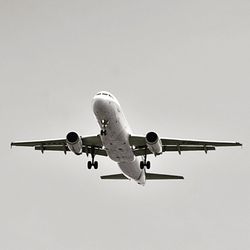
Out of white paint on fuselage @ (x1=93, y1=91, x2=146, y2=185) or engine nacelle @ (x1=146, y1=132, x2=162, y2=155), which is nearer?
white paint on fuselage @ (x1=93, y1=91, x2=146, y2=185)

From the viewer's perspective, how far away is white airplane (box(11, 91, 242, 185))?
5028 cm

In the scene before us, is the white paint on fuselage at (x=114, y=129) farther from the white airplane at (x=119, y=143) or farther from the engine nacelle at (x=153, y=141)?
the engine nacelle at (x=153, y=141)

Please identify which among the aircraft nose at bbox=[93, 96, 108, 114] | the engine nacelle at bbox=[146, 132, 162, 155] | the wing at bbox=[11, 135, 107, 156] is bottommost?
the engine nacelle at bbox=[146, 132, 162, 155]

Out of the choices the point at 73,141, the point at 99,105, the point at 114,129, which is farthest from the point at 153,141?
the point at 73,141

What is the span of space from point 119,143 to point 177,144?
5.77 meters

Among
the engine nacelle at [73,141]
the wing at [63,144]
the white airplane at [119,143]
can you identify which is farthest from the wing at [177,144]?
the engine nacelle at [73,141]

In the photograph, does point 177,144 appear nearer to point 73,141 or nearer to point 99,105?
point 73,141

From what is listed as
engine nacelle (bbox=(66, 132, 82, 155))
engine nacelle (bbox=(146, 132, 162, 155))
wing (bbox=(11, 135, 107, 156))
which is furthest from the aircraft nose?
wing (bbox=(11, 135, 107, 156))

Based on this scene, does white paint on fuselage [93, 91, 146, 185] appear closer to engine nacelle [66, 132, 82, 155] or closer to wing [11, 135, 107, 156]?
engine nacelle [66, 132, 82, 155]

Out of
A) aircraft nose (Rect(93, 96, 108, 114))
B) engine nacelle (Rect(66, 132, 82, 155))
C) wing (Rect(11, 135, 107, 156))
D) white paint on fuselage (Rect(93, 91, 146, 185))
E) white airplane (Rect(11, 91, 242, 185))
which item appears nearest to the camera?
aircraft nose (Rect(93, 96, 108, 114))

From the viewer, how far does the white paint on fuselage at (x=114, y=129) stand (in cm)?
4972

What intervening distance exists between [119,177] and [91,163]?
21.7 feet

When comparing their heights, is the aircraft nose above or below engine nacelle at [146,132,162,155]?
above

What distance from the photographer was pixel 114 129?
51.0 metres
